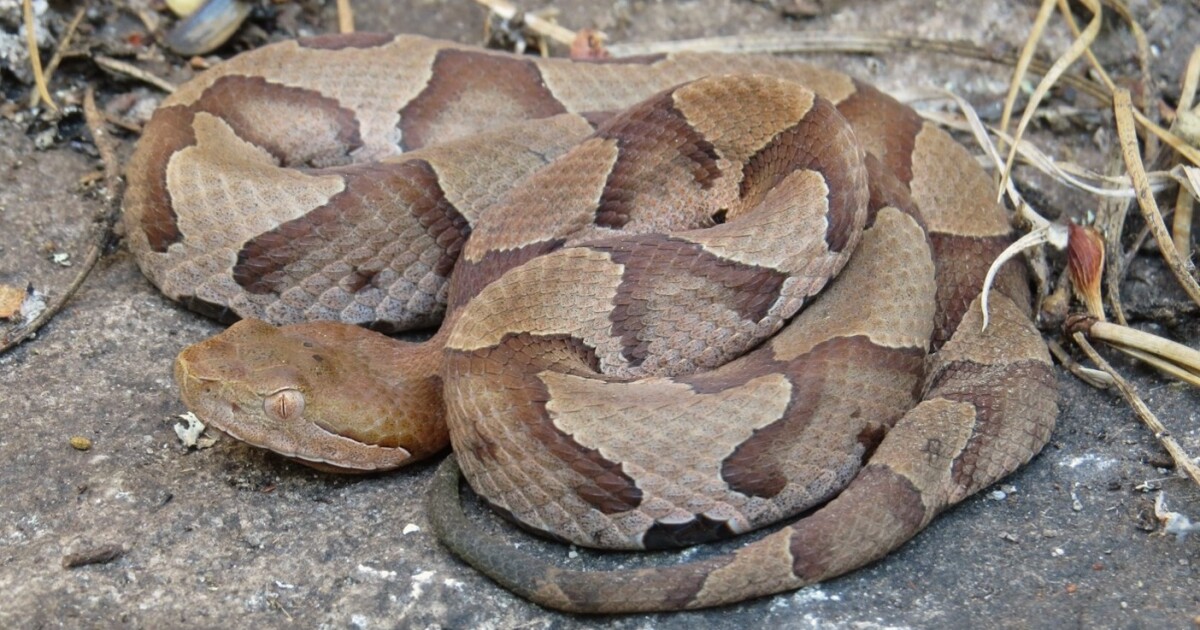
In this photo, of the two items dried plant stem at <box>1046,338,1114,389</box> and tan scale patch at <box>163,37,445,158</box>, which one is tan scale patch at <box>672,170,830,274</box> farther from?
tan scale patch at <box>163,37,445,158</box>

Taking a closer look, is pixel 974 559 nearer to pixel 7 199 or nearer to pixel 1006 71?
pixel 1006 71

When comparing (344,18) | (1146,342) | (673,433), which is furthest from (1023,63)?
(344,18)

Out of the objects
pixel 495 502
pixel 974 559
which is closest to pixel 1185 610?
pixel 974 559

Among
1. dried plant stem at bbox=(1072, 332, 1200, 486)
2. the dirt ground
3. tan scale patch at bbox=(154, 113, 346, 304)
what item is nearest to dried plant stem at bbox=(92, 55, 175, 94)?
the dirt ground

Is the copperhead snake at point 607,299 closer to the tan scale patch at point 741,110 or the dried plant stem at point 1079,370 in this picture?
the tan scale patch at point 741,110

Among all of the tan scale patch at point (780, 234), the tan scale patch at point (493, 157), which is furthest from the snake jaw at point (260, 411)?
the tan scale patch at point (780, 234)
